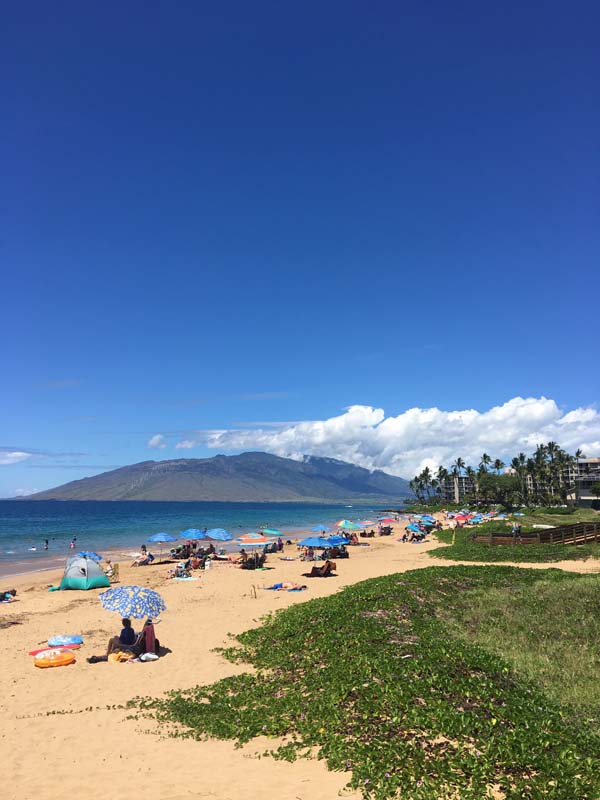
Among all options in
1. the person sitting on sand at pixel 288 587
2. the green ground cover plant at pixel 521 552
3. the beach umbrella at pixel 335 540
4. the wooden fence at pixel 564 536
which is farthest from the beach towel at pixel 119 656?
the wooden fence at pixel 564 536

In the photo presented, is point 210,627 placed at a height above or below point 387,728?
below

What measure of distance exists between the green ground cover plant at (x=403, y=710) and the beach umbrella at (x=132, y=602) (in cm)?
277

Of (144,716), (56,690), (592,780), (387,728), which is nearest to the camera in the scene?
(592,780)

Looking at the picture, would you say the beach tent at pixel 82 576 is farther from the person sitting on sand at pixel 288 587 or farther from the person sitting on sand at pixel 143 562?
the person sitting on sand at pixel 143 562

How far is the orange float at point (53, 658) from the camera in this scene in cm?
1517

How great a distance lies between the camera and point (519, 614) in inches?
658

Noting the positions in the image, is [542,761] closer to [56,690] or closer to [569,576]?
[56,690]

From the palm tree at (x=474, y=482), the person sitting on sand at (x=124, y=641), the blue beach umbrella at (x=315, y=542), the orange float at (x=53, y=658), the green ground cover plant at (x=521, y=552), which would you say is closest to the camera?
the orange float at (x=53, y=658)

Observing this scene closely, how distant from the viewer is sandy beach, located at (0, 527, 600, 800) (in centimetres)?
820

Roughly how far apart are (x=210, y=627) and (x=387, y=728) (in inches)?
473

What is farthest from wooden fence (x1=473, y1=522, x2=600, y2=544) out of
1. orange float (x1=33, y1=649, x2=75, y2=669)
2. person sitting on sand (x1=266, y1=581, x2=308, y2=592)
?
orange float (x1=33, y1=649, x2=75, y2=669)

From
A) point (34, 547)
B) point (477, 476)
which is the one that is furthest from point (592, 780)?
point (477, 476)

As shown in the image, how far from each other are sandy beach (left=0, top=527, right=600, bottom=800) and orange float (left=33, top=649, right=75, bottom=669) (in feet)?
0.78

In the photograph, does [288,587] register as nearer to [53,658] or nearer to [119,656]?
[119,656]
